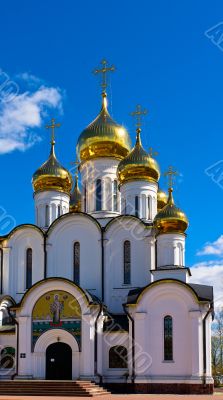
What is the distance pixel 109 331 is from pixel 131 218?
4.74 m

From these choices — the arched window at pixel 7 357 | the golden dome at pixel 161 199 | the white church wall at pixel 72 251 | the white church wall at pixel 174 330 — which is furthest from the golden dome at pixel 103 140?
the arched window at pixel 7 357

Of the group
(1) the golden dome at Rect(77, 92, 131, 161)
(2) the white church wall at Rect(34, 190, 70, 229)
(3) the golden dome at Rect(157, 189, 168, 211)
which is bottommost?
(2) the white church wall at Rect(34, 190, 70, 229)

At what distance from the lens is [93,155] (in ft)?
91.9

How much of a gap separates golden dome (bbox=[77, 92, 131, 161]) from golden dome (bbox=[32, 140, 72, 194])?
1223 millimetres

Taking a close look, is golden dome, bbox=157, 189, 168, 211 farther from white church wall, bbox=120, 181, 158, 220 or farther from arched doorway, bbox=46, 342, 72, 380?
arched doorway, bbox=46, 342, 72, 380

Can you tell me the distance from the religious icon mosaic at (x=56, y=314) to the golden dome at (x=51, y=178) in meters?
6.86

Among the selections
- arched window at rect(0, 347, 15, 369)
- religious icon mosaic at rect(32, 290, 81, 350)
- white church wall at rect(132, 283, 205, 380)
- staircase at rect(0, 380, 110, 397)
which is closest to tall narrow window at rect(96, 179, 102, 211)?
religious icon mosaic at rect(32, 290, 81, 350)

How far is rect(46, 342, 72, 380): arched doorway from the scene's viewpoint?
22609 millimetres

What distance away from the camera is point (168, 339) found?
2228 centimetres

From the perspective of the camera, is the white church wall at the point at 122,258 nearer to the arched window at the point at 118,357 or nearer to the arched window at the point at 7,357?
the arched window at the point at 118,357

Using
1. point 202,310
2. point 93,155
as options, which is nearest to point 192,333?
point 202,310

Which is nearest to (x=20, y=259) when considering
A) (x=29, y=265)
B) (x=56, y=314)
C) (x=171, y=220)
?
(x=29, y=265)

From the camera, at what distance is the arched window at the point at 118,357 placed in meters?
22.8

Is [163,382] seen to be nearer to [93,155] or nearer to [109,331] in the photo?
[109,331]
